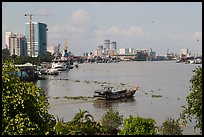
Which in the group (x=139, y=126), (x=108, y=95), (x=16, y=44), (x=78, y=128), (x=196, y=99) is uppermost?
(x=16, y=44)

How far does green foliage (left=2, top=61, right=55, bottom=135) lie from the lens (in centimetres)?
258

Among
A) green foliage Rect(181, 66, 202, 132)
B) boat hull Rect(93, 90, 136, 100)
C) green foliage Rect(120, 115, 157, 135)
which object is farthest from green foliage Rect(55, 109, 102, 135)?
boat hull Rect(93, 90, 136, 100)

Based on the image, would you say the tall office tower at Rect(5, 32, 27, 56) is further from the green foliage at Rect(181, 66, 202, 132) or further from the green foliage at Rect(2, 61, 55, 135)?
the green foliage at Rect(2, 61, 55, 135)

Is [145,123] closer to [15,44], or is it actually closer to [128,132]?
[128,132]

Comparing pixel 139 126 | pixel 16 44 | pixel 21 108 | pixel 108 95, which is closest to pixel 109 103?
pixel 108 95

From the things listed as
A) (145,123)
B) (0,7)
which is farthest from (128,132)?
(0,7)

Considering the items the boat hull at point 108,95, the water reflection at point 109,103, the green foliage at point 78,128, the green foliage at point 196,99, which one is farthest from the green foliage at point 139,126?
the boat hull at point 108,95

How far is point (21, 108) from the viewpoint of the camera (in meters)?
2.74

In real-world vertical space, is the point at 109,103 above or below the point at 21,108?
below

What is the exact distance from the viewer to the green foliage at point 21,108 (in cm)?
258

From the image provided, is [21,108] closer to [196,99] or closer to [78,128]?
[78,128]

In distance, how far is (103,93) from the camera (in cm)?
1141

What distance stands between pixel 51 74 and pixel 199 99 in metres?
21.0

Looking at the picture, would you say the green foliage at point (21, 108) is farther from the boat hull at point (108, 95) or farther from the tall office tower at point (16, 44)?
the tall office tower at point (16, 44)
